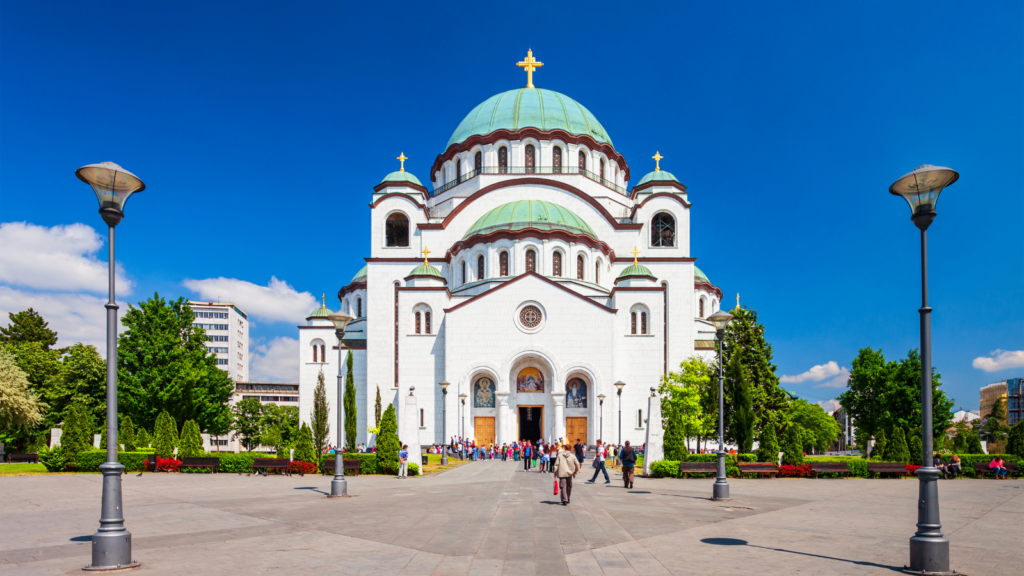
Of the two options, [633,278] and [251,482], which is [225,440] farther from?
[251,482]

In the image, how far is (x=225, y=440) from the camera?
311 ft

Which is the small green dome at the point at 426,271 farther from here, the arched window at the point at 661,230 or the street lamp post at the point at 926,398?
the street lamp post at the point at 926,398

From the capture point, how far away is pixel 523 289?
37.7m

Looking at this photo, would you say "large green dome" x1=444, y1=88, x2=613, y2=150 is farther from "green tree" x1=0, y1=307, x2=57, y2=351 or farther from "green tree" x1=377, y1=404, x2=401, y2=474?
"green tree" x1=0, y1=307, x2=57, y2=351

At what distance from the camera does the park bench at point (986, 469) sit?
82.7 ft

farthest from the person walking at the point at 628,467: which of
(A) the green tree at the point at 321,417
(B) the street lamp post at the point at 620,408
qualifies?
(A) the green tree at the point at 321,417

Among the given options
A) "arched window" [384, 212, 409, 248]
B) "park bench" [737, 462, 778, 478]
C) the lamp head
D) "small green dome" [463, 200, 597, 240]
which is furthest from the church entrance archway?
the lamp head

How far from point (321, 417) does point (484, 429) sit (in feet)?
36.4

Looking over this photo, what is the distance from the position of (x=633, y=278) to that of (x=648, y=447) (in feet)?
56.0

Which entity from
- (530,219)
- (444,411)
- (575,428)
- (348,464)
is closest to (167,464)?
(348,464)

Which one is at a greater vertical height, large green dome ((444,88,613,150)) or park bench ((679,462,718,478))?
large green dome ((444,88,613,150))

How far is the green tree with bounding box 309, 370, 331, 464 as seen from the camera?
134 feet

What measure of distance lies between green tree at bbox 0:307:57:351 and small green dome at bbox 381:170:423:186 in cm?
2962

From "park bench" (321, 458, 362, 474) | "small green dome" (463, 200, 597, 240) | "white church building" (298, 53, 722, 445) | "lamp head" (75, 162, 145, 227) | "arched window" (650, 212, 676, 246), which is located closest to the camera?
"lamp head" (75, 162, 145, 227)
